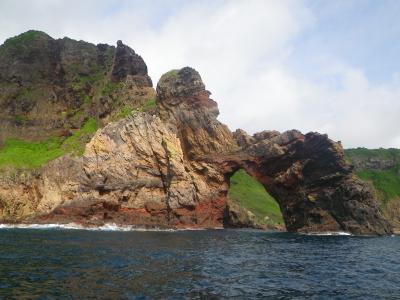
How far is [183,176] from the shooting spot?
91625 millimetres

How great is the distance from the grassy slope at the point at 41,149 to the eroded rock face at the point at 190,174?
674 centimetres

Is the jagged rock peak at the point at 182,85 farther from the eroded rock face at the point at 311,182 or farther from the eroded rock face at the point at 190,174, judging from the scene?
the eroded rock face at the point at 311,182

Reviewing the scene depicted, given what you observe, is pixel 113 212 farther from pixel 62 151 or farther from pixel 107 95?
pixel 107 95

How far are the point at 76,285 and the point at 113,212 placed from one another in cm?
6222

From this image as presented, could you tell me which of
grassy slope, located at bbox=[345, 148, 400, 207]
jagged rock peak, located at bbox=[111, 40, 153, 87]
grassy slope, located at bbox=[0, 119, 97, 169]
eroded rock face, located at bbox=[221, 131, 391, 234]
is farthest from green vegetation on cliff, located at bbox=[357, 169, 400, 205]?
grassy slope, located at bbox=[0, 119, 97, 169]

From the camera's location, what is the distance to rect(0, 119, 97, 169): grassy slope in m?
97.9

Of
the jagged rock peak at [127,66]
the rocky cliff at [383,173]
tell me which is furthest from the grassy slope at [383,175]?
the jagged rock peak at [127,66]

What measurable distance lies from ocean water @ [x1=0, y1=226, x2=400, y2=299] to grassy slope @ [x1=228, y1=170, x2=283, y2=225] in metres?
81.9

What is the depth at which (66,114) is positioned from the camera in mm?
123875

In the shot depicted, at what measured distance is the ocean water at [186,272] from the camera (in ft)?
80.5

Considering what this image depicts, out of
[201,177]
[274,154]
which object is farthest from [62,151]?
[274,154]

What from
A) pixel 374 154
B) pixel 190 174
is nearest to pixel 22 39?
pixel 190 174

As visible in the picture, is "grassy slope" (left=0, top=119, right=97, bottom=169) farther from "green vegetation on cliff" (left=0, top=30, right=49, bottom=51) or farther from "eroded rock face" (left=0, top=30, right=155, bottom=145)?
"green vegetation on cliff" (left=0, top=30, right=49, bottom=51)

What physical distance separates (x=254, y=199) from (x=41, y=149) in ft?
244
